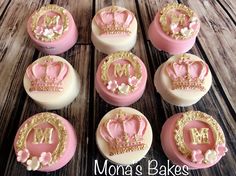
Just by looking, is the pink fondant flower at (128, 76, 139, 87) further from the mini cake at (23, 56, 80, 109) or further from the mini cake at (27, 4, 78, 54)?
the mini cake at (27, 4, 78, 54)

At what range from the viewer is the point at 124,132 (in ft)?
3.21

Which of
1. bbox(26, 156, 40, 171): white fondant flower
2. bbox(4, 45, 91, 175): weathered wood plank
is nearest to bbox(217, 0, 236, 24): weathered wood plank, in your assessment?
bbox(4, 45, 91, 175): weathered wood plank

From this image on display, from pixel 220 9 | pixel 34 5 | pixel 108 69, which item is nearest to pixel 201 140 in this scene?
pixel 108 69

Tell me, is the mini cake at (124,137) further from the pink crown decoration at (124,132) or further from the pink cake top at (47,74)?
the pink cake top at (47,74)

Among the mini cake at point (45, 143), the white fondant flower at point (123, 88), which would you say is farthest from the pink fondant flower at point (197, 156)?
the mini cake at point (45, 143)

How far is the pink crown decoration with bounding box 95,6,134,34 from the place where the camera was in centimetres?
119

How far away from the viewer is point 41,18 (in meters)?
1.24

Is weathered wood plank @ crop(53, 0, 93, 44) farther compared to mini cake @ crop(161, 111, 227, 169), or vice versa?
weathered wood plank @ crop(53, 0, 93, 44)

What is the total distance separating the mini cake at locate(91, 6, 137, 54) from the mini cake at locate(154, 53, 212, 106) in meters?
0.20

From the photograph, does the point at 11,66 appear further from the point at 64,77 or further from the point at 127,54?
the point at 127,54

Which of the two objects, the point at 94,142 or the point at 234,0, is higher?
the point at 234,0

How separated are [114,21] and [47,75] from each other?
378 mm

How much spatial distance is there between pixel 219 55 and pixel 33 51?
86 centimetres

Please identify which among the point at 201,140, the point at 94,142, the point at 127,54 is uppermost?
the point at 127,54
